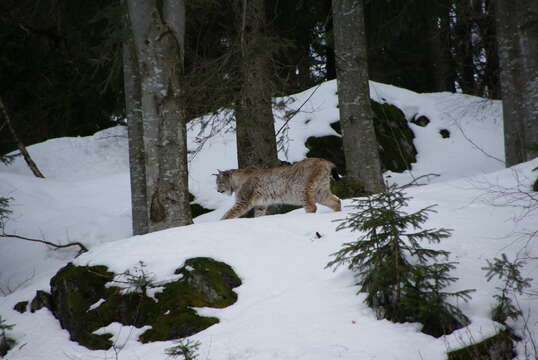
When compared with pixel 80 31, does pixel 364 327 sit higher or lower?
lower

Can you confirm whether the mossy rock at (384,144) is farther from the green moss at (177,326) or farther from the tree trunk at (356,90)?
the green moss at (177,326)

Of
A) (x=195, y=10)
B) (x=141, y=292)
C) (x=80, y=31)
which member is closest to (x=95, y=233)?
(x=80, y=31)

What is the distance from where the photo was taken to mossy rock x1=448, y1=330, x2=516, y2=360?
10.5ft

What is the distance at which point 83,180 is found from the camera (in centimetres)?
1238

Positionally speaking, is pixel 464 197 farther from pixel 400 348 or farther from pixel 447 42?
pixel 447 42

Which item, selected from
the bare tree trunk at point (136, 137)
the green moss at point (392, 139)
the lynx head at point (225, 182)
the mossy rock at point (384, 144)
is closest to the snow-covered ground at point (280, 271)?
the lynx head at point (225, 182)

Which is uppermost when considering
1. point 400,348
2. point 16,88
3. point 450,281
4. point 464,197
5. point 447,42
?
point 447,42

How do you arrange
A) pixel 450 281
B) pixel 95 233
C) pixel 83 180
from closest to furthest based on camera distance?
pixel 450 281 < pixel 95 233 < pixel 83 180

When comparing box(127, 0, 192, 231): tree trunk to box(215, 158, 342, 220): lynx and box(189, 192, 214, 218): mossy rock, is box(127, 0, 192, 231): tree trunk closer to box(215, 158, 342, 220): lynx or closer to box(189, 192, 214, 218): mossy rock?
box(215, 158, 342, 220): lynx

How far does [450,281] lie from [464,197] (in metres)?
2.74

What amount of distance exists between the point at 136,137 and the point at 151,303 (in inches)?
162

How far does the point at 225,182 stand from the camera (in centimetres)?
799

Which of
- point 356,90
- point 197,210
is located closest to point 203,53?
point 356,90

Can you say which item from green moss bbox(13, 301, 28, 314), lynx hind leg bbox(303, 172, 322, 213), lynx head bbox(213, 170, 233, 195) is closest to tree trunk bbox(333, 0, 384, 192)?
lynx hind leg bbox(303, 172, 322, 213)
